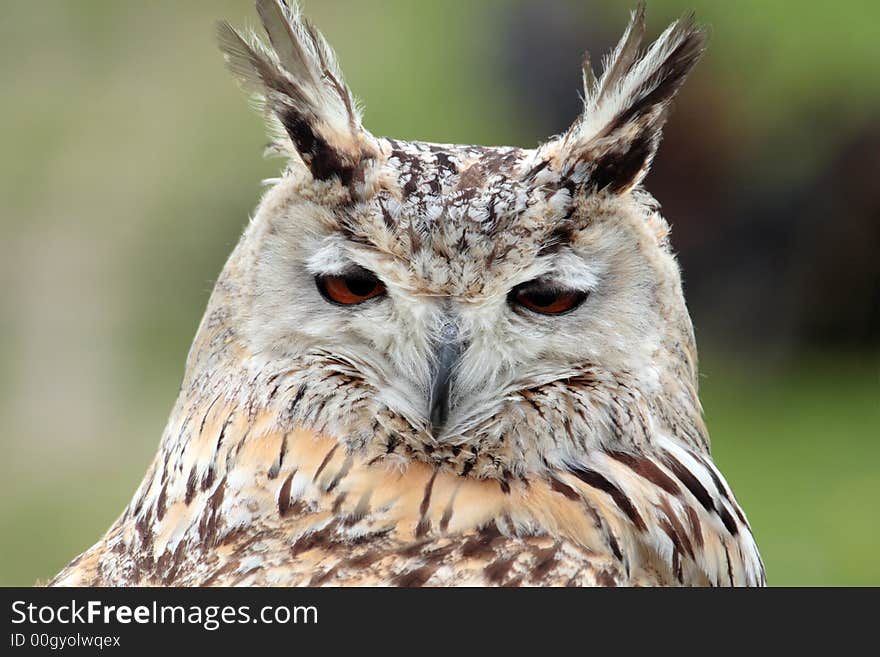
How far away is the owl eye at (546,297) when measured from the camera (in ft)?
6.84

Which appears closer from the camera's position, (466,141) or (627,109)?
(627,109)

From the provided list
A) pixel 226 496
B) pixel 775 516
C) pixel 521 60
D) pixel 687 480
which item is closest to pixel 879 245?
pixel 775 516

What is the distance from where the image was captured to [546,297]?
210cm

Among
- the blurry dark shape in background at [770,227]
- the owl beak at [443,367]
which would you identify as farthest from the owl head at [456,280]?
the blurry dark shape in background at [770,227]

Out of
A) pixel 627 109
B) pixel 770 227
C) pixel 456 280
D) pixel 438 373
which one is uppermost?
pixel 770 227

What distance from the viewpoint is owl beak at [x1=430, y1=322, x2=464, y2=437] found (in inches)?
81.7

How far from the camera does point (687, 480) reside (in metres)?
2.24

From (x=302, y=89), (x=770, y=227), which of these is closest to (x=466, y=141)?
(x=770, y=227)

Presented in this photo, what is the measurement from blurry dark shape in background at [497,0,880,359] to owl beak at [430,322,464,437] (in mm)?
4327

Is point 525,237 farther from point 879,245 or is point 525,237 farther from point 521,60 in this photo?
point 521,60

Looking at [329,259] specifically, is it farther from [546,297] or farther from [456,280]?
[546,297]

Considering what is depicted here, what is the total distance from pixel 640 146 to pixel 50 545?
15.8 feet

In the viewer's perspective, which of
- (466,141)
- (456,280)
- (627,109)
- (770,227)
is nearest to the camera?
(456,280)

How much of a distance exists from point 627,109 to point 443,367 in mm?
572
